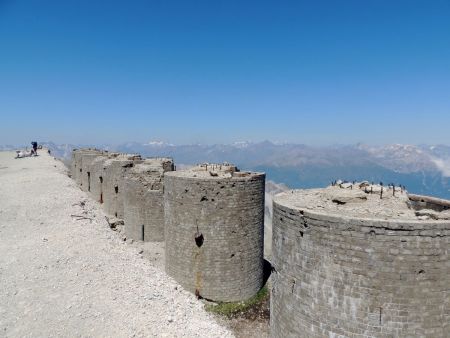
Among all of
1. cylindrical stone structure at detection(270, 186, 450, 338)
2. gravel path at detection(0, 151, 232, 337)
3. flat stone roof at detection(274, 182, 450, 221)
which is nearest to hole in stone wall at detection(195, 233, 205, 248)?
gravel path at detection(0, 151, 232, 337)

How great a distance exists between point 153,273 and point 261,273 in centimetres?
637

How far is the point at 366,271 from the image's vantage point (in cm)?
613

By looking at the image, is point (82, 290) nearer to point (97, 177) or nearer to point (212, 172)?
point (212, 172)

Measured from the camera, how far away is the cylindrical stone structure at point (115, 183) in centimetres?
1989

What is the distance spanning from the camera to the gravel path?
6.24 meters

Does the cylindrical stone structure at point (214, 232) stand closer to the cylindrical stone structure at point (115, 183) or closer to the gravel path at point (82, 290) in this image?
the gravel path at point (82, 290)

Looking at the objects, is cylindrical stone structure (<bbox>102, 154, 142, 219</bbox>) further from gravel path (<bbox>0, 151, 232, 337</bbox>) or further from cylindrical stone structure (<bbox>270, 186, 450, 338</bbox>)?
cylindrical stone structure (<bbox>270, 186, 450, 338</bbox>)

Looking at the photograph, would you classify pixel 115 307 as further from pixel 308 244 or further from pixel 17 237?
pixel 17 237

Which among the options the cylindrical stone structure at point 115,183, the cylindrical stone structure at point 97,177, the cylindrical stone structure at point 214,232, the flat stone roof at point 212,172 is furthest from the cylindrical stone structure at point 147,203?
the cylindrical stone structure at point 97,177

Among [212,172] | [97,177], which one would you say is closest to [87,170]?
[97,177]

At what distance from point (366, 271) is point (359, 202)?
1.89m

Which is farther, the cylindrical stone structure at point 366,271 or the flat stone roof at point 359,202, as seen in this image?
the flat stone roof at point 359,202

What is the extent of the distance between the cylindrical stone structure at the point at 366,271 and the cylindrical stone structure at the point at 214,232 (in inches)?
223

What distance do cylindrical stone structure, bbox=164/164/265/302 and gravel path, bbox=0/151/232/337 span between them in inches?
115
